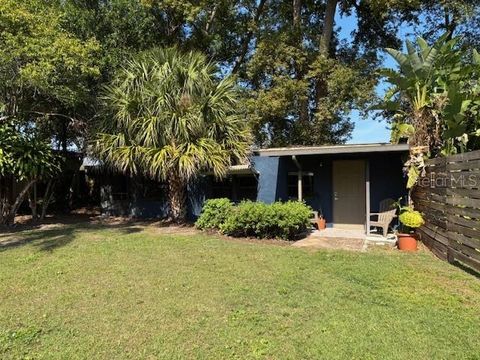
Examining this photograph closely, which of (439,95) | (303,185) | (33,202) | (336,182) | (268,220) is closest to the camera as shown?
(439,95)

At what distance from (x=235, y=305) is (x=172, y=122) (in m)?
7.40

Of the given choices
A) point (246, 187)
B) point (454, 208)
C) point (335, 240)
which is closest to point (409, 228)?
point (335, 240)

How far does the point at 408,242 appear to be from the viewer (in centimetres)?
884

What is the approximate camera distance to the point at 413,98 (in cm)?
1018

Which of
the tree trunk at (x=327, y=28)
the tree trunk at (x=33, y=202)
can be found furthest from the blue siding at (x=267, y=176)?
the tree trunk at (x=33, y=202)

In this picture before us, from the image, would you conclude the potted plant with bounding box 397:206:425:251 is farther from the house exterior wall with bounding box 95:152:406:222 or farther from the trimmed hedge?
the trimmed hedge

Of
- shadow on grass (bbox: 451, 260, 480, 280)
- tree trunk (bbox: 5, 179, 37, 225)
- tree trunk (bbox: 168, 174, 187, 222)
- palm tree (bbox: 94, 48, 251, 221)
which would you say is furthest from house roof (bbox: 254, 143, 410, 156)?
tree trunk (bbox: 5, 179, 37, 225)

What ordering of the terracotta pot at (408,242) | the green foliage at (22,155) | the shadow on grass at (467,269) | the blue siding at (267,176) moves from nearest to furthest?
the shadow on grass at (467,269)
the terracotta pot at (408,242)
the green foliage at (22,155)
the blue siding at (267,176)

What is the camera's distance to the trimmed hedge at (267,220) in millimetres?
10133

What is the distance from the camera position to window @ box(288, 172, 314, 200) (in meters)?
13.1

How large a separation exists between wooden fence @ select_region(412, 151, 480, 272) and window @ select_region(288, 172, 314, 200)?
429 centimetres

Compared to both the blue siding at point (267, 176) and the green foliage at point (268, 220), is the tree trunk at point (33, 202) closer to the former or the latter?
the green foliage at point (268, 220)

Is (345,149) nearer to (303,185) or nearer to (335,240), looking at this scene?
(335,240)

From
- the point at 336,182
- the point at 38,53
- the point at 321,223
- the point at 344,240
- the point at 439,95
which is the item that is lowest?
the point at 344,240
